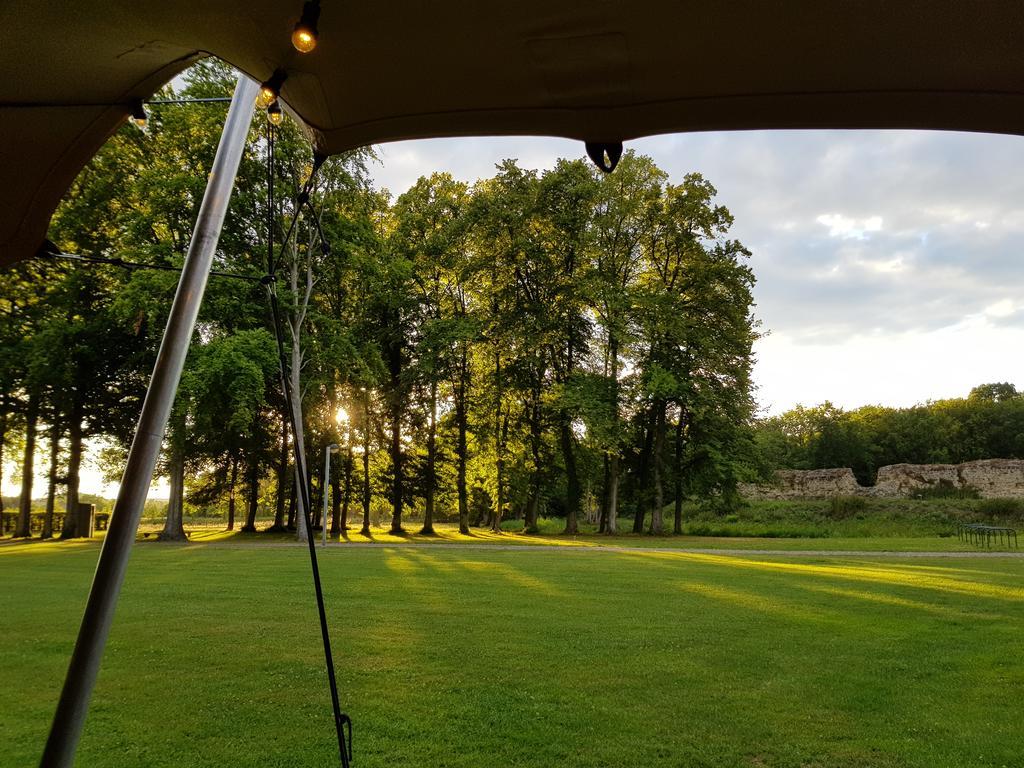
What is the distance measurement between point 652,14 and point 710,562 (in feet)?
56.3

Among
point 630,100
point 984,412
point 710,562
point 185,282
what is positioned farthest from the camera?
point 984,412

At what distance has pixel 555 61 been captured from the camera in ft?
6.19

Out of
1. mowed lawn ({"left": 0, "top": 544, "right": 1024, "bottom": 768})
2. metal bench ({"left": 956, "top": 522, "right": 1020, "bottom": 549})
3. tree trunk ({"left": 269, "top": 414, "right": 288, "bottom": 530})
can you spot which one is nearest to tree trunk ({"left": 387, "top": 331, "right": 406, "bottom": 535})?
tree trunk ({"left": 269, "top": 414, "right": 288, "bottom": 530})

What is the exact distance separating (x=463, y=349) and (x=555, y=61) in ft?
96.5

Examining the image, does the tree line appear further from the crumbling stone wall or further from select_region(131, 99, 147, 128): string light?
select_region(131, 99, 147, 128): string light

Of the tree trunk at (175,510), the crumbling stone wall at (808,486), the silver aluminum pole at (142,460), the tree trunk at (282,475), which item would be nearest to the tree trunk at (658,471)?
the crumbling stone wall at (808,486)

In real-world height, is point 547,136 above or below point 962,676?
above

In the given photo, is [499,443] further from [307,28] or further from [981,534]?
[307,28]

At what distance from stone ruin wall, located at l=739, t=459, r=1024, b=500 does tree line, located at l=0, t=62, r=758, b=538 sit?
13.2 meters

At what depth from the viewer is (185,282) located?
3.34 m

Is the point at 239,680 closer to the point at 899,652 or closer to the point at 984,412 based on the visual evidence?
the point at 899,652

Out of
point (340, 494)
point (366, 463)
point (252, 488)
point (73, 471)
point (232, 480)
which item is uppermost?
point (366, 463)


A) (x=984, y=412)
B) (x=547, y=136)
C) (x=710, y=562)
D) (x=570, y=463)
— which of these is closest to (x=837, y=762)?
(x=547, y=136)

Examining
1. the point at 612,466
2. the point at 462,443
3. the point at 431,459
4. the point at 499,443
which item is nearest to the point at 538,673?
the point at 499,443
